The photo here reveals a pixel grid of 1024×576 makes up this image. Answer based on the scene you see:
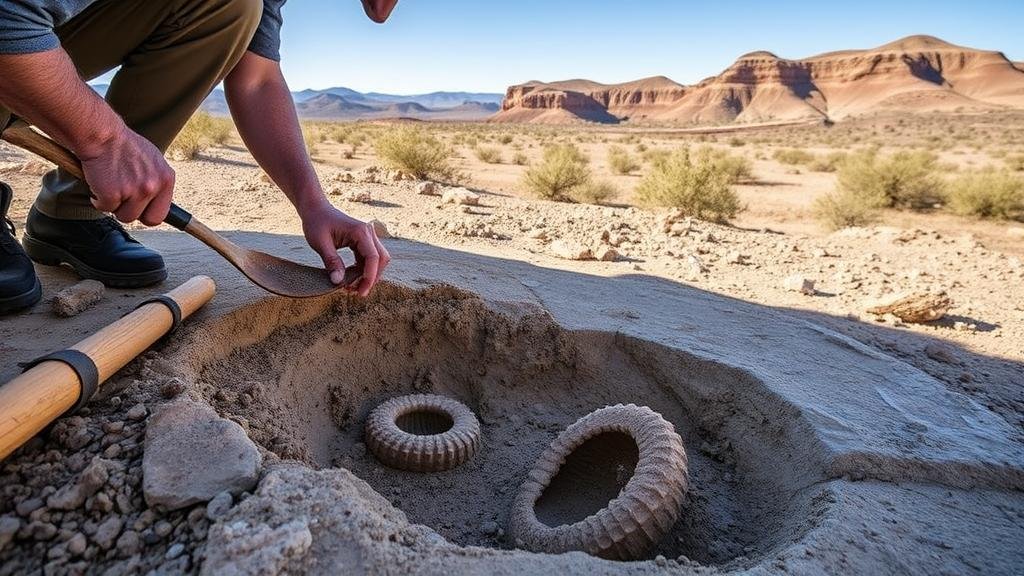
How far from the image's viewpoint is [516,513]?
2.05 m

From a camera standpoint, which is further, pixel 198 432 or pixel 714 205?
pixel 714 205

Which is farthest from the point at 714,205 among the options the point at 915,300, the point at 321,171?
the point at 321,171

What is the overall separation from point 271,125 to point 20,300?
3.65 ft

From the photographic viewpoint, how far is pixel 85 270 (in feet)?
8.01

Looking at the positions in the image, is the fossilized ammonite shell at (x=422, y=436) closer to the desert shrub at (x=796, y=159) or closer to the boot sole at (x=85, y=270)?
the boot sole at (x=85, y=270)

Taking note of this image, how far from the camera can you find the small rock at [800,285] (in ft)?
13.3

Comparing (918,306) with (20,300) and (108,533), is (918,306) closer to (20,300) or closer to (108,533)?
(108,533)

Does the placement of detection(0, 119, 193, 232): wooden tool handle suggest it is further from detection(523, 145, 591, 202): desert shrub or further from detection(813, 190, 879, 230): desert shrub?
detection(813, 190, 879, 230): desert shrub

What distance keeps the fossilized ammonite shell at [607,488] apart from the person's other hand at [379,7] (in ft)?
5.91

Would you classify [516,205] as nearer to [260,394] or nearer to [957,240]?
[957,240]

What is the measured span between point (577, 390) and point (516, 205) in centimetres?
435

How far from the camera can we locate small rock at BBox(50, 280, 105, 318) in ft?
6.91

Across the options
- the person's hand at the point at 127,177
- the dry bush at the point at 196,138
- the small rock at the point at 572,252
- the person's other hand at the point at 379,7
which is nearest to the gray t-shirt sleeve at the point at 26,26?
the person's hand at the point at 127,177

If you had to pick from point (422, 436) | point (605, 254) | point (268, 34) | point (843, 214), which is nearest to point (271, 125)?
point (268, 34)
